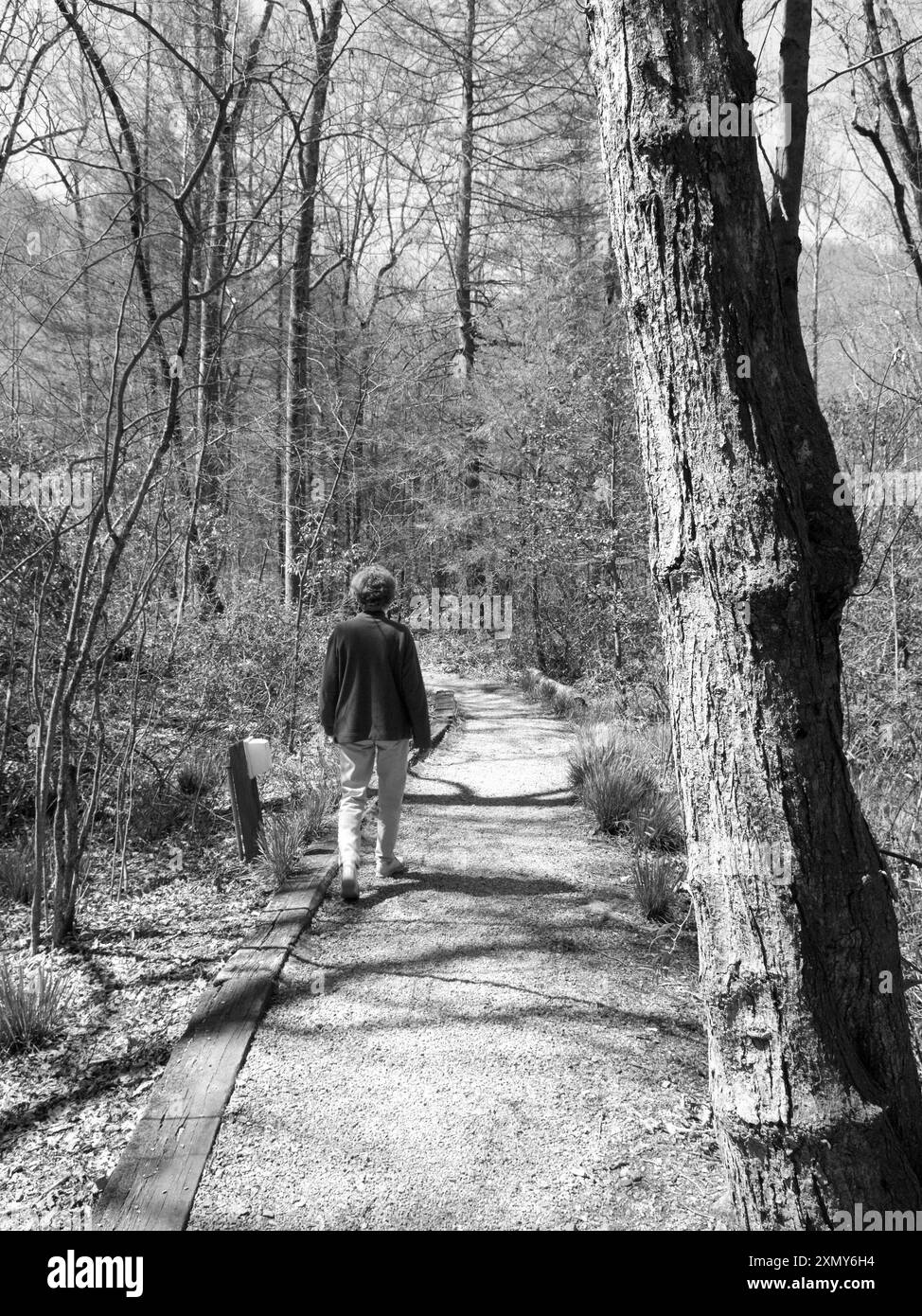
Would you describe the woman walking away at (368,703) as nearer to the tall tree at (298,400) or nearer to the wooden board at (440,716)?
the wooden board at (440,716)

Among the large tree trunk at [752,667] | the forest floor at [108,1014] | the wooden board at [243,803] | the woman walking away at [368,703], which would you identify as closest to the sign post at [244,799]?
the wooden board at [243,803]

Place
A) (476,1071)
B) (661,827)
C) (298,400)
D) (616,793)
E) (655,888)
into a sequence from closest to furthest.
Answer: (476,1071) < (655,888) < (661,827) < (616,793) < (298,400)

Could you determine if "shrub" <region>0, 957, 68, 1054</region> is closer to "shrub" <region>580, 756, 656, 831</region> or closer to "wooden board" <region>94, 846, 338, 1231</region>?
"wooden board" <region>94, 846, 338, 1231</region>

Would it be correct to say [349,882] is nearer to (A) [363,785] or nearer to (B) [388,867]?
(B) [388,867]

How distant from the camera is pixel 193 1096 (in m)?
2.54

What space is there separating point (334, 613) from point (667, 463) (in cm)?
725

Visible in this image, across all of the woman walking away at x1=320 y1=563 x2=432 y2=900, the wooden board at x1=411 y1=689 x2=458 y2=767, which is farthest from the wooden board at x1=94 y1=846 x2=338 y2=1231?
the wooden board at x1=411 y1=689 x2=458 y2=767

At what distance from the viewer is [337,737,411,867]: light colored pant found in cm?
417

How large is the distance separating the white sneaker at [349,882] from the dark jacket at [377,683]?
0.64 metres

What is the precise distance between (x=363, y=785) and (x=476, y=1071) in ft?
5.93

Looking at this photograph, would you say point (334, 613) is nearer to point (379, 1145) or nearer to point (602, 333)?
point (602, 333)

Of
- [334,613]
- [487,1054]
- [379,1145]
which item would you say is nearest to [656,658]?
[334,613]

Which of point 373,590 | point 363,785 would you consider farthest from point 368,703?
point 373,590
